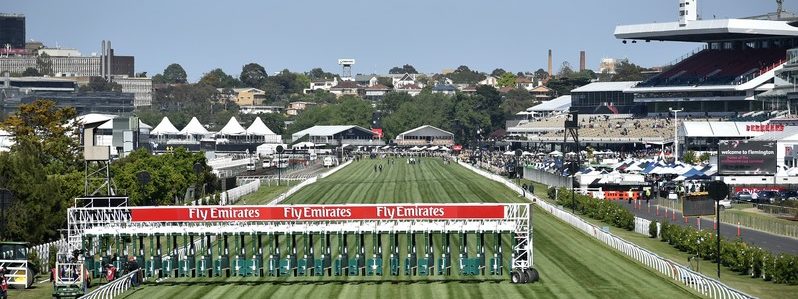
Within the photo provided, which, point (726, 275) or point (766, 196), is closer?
point (726, 275)

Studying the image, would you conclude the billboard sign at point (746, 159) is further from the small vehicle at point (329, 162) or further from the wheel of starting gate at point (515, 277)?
the small vehicle at point (329, 162)

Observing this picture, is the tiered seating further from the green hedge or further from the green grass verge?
the green grass verge

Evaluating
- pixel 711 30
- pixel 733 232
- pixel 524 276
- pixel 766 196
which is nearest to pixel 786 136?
pixel 766 196

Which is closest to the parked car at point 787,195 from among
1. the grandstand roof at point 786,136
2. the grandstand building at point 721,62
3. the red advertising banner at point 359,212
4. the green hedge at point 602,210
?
the green hedge at point 602,210

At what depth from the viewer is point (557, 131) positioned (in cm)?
18688

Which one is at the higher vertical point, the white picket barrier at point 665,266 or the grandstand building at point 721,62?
the grandstand building at point 721,62

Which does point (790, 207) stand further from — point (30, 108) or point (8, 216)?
point (30, 108)

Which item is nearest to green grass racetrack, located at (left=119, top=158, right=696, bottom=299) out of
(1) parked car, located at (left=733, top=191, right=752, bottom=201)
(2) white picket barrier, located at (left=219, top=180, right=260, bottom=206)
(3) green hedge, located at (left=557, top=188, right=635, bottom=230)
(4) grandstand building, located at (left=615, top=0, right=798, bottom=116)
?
(3) green hedge, located at (left=557, top=188, right=635, bottom=230)

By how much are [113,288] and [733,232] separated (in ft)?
98.2

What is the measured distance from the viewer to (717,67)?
168375mm

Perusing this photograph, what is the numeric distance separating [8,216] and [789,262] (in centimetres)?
2666

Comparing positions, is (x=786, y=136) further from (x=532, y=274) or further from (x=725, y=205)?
(x=532, y=274)

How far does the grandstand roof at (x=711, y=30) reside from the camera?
15750 cm

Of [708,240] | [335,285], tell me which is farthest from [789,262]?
[335,285]
